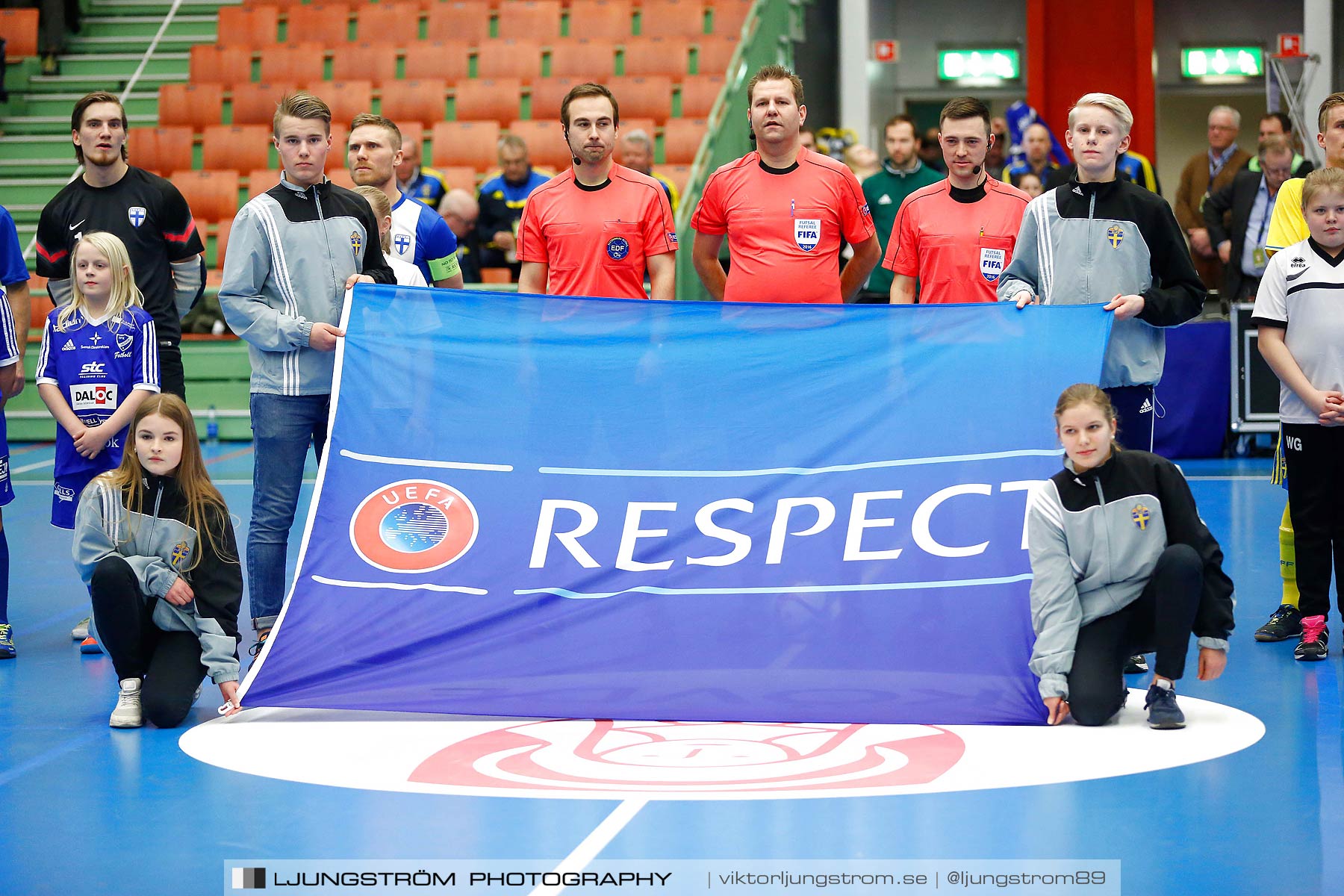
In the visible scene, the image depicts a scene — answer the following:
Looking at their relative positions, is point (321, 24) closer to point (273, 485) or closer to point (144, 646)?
point (273, 485)

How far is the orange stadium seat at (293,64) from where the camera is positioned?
13.8m

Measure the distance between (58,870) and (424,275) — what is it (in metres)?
3.12

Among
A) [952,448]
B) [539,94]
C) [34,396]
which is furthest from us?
[539,94]

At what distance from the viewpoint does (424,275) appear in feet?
19.3

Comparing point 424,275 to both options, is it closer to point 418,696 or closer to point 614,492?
point 614,492

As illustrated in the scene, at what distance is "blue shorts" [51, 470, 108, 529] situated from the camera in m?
5.34

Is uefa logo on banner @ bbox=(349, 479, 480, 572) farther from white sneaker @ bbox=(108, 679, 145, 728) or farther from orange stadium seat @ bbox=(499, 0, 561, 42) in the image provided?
orange stadium seat @ bbox=(499, 0, 561, 42)

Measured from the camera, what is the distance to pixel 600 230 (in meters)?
5.25

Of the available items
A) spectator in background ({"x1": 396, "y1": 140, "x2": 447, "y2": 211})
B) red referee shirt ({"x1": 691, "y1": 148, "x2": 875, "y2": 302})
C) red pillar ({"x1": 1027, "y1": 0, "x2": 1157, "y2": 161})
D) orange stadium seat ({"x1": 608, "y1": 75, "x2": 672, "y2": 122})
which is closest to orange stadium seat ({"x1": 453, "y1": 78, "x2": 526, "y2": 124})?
orange stadium seat ({"x1": 608, "y1": 75, "x2": 672, "y2": 122})

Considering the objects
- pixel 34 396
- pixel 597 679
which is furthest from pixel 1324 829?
pixel 34 396

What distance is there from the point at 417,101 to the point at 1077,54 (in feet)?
25.8

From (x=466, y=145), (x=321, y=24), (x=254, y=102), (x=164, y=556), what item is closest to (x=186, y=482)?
(x=164, y=556)

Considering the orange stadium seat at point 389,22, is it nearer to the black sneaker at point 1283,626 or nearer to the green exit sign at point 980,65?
the green exit sign at point 980,65

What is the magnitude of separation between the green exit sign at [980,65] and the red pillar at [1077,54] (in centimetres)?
35
